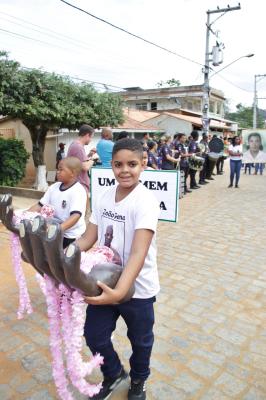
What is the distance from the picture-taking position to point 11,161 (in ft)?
32.9

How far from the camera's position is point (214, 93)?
138 ft

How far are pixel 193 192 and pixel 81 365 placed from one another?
951 centimetres

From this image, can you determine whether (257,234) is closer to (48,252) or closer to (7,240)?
(7,240)

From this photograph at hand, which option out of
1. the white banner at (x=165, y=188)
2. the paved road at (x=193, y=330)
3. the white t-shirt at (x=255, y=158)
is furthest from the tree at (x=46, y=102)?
the white banner at (x=165, y=188)

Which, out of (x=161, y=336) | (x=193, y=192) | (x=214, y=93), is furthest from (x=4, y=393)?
(x=214, y=93)

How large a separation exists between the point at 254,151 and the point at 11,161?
370 inches

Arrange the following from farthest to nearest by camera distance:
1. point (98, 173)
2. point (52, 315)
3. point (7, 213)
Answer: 1. point (98, 173)
2. point (7, 213)
3. point (52, 315)

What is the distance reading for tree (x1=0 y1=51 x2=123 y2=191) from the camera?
30.2ft

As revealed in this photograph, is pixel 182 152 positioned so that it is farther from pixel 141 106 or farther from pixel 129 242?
pixel 141 106

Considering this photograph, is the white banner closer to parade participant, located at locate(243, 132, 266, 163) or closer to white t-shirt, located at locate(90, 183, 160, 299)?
white t-shirt, located at locate(90, 183, 160, 299)

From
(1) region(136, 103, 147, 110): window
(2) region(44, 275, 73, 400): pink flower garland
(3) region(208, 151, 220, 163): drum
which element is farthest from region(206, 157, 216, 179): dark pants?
(1) region(136, 103, 147, 110): window

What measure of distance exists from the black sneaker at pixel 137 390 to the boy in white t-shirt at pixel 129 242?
11 cm

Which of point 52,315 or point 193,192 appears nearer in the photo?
point 52,315

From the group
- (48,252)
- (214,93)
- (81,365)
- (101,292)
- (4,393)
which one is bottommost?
(4,393)
